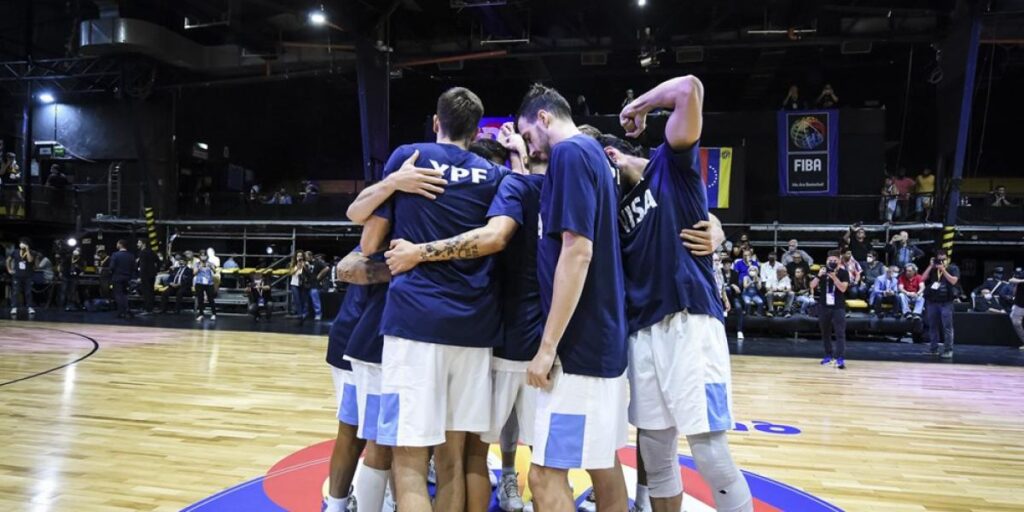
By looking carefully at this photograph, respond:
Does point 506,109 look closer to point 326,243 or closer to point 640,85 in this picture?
point 640,85

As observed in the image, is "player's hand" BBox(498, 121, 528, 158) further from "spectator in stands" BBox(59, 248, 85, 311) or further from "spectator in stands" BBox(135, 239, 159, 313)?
"spectator in stands" BBox(59, 248, 85, 311)

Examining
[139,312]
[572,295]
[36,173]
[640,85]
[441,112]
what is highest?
[640,85]

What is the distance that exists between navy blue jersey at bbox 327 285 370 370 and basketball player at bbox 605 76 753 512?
3.70 ft

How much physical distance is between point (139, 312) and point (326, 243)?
545cm

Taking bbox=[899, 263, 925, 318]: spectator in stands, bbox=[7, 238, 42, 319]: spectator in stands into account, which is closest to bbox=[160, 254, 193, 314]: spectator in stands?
bbox=[7, 238, 42, 319]: spectator in stands

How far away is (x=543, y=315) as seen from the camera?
2.23m

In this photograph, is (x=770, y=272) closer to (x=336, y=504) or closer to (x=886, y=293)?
(x=886, y=293)

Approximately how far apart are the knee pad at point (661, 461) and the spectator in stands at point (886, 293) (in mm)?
11012

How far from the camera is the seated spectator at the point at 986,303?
12020mm

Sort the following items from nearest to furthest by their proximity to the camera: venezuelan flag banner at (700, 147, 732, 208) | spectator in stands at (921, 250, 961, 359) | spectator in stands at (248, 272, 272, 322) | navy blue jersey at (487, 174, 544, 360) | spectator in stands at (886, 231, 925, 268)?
navy blue jersey at (487, 174, 544, 360)
spectator in stands at (921, 250, 961, 359)
spectator in stands at (886, 231, 925, 268)
spectator in stands at (248, 272, 272, 322)
venezuelan flag banner at (700, 147, 732, 208)

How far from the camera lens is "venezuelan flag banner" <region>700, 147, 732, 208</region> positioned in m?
14.3

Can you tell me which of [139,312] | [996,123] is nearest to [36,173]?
[139,312]

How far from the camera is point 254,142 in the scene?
21984 mm

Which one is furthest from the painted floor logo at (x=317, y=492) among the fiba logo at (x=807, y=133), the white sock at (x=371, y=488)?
the fiba logo at (x=807, y=133)
